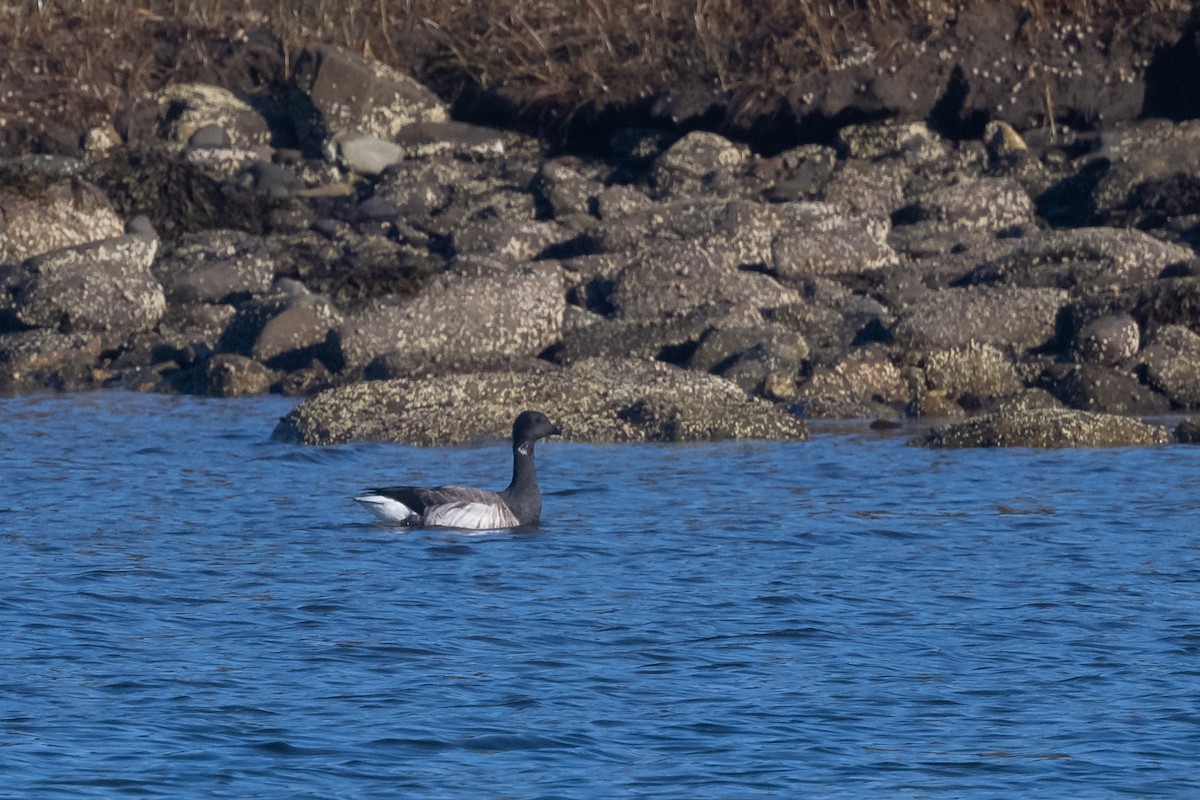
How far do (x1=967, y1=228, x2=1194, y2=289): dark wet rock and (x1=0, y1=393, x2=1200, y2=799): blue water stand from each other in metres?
5.32

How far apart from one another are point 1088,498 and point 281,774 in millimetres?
6938

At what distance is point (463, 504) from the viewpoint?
11328 millimetres

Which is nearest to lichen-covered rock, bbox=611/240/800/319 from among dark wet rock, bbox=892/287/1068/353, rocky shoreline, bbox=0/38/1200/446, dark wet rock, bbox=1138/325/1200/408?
rocky shoreline, bbox=0/38/1200/446

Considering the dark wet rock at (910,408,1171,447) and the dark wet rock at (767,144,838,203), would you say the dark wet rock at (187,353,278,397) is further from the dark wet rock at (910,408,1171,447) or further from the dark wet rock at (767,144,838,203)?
the dark wet rock at (767,144,838,203)

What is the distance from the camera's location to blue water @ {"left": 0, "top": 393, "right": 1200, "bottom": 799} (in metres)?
6.61

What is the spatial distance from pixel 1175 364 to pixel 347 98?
12.7 metres

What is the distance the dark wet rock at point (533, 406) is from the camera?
48.6 ft

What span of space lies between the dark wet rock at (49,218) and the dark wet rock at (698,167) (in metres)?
6.34

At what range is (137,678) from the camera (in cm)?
766

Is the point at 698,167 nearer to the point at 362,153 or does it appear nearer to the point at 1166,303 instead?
the point at 362,153

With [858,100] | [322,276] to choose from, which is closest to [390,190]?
[322,276]

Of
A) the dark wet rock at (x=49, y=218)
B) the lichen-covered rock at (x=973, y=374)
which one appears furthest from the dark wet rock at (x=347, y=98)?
the lichen-covered rock at (x=973, y=374)

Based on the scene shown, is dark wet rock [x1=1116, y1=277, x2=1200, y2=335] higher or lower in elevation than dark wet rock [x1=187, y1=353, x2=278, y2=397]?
higher

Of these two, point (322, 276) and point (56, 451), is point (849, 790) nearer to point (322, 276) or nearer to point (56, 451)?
point (56, 451)
